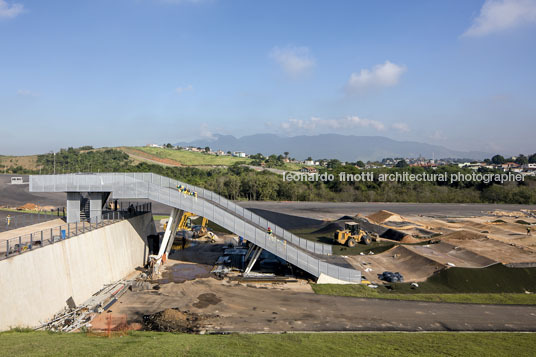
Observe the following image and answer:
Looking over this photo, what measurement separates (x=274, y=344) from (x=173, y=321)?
750 centimetres

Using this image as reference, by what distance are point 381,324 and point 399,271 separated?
45.8ft

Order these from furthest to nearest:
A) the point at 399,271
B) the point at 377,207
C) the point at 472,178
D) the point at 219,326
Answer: the point at 472,178, the point at 377,207, the point at 399,271, the point at 219,326

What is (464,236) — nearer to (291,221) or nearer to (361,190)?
(291,221)

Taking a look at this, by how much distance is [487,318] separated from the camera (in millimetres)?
23109

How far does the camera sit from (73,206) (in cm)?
3183

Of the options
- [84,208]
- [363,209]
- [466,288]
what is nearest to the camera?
[466,288]

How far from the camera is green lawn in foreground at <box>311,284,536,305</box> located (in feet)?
87.2

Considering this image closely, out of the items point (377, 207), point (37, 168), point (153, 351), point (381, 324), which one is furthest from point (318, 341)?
point (37, 168)

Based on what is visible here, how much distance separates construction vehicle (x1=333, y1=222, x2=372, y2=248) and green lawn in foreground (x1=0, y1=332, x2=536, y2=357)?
25.2 m

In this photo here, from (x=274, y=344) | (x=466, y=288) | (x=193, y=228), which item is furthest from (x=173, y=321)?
(x=193, y=228)

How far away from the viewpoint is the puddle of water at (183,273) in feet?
102

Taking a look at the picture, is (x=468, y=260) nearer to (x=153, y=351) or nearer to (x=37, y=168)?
(x=153, y=351)

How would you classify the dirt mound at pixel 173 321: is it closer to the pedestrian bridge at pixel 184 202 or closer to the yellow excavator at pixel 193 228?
the pedestrian bridge at pixel 184 202

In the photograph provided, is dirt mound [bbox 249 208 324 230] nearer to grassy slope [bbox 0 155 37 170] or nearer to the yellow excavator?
the yellow excavator
